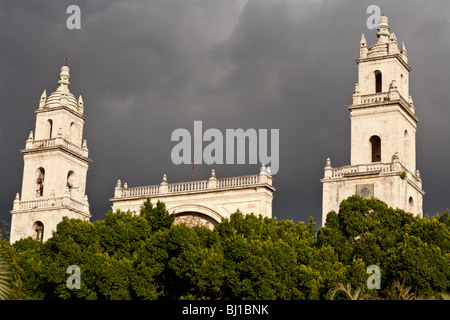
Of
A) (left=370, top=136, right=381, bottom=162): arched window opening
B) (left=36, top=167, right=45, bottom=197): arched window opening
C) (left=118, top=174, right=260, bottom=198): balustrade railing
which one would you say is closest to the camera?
(left=118, top=174, right=260, bottom=198): balustrade railing

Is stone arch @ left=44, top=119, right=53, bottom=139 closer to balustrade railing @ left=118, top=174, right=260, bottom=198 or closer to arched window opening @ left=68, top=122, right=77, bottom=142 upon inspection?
arched window opening @ left=68, top=122, right=77, bottom=142

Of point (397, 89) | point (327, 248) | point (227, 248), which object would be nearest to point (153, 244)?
point (227, 248)

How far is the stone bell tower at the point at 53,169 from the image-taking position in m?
69.6

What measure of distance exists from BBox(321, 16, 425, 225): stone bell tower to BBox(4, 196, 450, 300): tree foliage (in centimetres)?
670

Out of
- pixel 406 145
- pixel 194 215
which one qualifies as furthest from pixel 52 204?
pixel 406 145

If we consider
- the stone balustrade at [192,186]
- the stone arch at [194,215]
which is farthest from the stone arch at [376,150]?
the stone arch at [194,215]

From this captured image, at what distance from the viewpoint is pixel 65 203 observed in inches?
2717

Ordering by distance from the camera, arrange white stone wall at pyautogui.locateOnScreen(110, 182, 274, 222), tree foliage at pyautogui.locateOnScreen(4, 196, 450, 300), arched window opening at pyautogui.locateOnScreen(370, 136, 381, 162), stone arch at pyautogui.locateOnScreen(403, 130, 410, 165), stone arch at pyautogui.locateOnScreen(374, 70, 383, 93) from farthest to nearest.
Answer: stone arch at pyautogui.locateOnScreen(374, 70, 383, 93)
arched window opening at pyautogui.locateOnScreen(370, 136, 381, 162)
stone arch at pyautogui.locateOnScreen(403, 130, 410, 165)
white stone wall at pyautogui.locateOnScreen(110, 182, 274, 222)
tree foliage at pyautogui.locateOnScreen(4, 196, 450, 300)

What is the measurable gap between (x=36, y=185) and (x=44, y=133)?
4114 mm

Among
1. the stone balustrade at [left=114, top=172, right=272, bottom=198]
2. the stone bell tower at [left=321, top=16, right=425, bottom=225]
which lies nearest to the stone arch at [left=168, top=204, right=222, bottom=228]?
the stone balustrade at [left=114, top=172, right=272, bottom=198]

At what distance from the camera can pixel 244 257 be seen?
48750 millimetres

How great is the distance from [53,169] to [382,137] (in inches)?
973

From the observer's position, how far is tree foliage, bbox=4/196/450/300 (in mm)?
47344

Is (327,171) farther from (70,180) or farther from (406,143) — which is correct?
(70,180)
